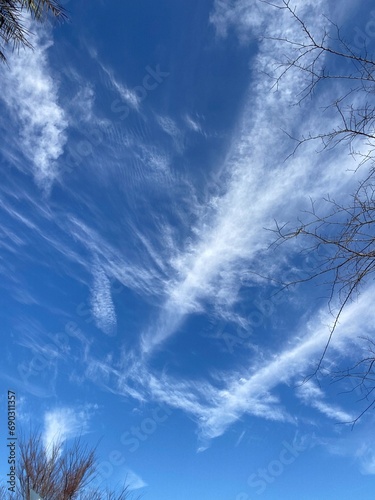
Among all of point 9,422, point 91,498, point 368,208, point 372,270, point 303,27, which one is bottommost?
point 372,270

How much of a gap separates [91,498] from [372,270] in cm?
1641

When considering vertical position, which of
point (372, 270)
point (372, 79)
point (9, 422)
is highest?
point (9, 422)

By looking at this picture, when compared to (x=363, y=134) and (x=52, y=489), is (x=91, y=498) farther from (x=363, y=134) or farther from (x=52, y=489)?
(x=363, y=134)

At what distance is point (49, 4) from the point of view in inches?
300

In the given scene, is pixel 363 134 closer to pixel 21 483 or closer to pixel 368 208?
pixel 368 208

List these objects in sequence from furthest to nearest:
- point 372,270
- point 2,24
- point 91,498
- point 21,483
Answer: point 91,498
point 21,483
point 2,24
point 372,270

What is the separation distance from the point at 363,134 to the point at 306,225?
0.56m

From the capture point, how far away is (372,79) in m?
2.43

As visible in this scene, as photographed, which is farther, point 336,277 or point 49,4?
point 49,4

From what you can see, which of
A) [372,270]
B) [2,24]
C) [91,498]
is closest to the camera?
[372,270]

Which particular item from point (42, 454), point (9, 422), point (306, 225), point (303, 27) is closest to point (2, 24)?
point (303, 27)

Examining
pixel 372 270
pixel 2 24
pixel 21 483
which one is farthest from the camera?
pixel 21 483

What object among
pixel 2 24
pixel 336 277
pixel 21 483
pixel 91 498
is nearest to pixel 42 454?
pixel 21 483

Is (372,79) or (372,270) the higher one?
(372,79)
